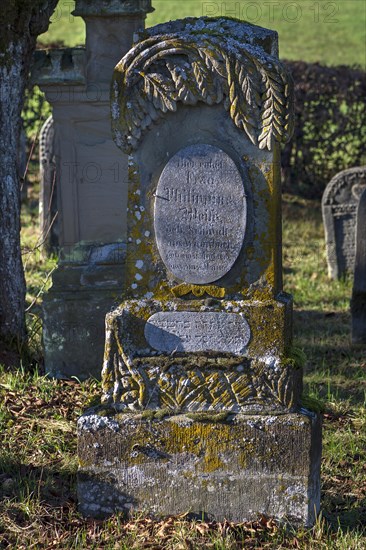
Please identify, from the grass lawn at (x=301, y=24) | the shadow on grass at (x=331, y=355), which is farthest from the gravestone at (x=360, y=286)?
the grass lawn at (x=301, y=24)

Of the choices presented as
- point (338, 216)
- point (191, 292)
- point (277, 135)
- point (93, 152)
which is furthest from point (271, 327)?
point (338, 216)

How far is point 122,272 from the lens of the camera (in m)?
6.97

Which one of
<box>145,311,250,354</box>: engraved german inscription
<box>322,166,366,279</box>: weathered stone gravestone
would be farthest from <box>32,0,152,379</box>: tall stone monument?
<box>322,166,366,279</box>: weathered stone gravestone

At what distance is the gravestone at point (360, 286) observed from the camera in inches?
310

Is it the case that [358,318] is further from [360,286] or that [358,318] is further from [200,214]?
[200,214]

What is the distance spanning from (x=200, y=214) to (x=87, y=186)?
349 centimetres

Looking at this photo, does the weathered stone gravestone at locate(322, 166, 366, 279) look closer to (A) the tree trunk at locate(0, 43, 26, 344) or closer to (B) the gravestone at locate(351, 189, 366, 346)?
(B) the gravestone at locate(351, 189, 366, 346)

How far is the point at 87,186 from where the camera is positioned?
26.3 feet

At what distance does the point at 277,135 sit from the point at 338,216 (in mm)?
5552

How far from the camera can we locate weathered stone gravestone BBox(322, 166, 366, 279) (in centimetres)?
989

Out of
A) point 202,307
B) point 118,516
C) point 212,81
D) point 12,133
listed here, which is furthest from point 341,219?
point 118,516

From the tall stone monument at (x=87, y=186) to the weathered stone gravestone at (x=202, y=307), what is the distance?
6.63 ft

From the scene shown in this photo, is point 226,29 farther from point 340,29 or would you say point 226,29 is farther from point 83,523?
point 340,29

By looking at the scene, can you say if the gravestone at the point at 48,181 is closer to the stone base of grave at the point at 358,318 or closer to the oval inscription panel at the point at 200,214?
the stone base of grave at the point at 358,318
